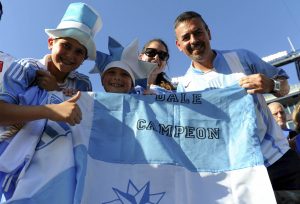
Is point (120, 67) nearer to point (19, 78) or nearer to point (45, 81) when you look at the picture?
point (45, 81)

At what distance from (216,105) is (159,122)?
45 cm

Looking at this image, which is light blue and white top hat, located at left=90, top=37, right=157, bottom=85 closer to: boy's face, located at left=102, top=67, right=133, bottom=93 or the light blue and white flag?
boy's face, located at left=102, top=67, right=133, bottom=93

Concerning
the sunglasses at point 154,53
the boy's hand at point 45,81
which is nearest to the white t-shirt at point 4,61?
the boy's hand at point 45,81

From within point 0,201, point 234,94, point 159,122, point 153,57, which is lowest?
point 0,201

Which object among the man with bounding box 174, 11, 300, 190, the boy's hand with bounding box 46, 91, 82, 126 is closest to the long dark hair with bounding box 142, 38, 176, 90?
the man with bounding box 174, 11, 300, 190

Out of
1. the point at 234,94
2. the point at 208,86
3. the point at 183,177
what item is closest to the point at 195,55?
the point at 208,86

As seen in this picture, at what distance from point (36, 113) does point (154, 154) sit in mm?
791

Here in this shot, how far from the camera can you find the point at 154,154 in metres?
2.29

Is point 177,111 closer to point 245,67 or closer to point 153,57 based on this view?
point 245,67

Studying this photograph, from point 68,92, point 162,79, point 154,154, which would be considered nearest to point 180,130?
point 154,154

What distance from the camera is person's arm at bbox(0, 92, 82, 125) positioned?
1998mm

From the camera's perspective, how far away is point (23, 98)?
2.21 m

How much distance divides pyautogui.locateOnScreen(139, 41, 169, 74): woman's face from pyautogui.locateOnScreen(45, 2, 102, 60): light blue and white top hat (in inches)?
32.3

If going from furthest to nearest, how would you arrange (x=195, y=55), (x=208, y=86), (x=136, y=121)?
1. (x=195, y=55)
2. (x=208, y=86)
3. (x=136, y=121)
